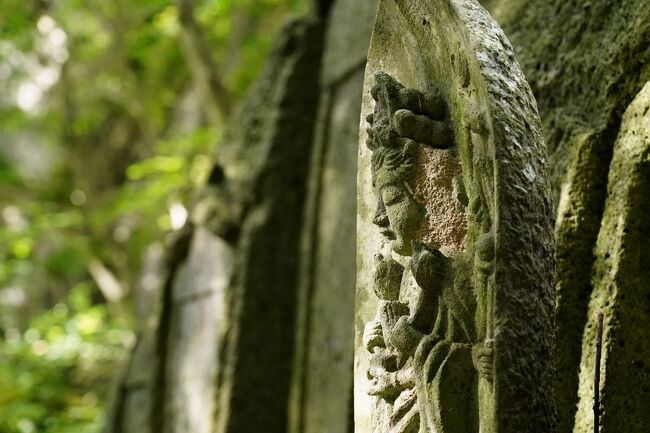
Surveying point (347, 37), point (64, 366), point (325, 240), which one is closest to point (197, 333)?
point (325, 240)

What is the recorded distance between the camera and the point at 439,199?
1806 millimetres

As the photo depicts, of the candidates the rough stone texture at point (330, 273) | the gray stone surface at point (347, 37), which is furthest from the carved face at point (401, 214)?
the gray stone surface at point (347, 37)

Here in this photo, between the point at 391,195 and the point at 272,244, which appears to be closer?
the point at 391,195

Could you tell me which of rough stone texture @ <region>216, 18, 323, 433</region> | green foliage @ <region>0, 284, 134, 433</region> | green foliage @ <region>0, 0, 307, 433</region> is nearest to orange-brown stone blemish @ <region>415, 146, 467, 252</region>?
rough stone texture @ <region>216, 18, 323, 433</region>

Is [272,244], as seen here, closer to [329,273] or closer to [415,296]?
[329,273]

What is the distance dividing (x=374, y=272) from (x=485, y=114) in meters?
→ 0.57

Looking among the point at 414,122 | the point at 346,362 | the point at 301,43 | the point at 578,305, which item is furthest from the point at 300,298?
the point at 414,122

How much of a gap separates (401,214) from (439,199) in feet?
0.34

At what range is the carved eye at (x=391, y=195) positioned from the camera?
187 centimetres

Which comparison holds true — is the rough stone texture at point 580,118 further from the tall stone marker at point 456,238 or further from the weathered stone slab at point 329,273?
the weathered stone slab at point 329,273

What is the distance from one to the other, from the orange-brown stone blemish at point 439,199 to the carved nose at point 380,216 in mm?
129

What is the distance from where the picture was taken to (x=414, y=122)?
1.80 metres

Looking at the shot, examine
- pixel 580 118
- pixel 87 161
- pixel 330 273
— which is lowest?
pixel 330 273

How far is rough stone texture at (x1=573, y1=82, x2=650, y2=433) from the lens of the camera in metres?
2.05
